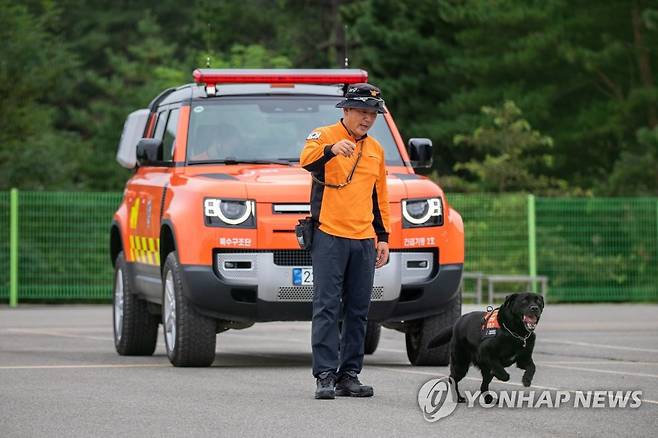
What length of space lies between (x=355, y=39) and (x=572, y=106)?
6144mm

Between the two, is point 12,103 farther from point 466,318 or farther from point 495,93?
point 466,318

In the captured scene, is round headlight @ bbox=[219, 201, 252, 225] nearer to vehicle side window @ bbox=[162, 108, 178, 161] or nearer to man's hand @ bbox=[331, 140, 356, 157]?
vehicle side window @ bbox=[162, 108, 178, 161]

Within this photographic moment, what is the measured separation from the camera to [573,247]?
28953mm

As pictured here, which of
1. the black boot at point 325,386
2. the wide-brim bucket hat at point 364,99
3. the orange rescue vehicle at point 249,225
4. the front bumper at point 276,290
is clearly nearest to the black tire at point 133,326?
the orange rescue vehicle at point 249,225

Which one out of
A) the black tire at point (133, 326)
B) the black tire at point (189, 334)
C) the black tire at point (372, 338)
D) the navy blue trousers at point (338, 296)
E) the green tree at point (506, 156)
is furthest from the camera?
the green tree at point (506, 156)

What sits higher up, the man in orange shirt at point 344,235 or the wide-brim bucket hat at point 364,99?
the wide-brim bucket hat at point 364,99

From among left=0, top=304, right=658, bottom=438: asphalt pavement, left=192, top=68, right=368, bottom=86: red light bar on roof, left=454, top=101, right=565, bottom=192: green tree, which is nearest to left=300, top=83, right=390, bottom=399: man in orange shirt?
left=0, top=304, right=658, bottom=438: asphalt pavement

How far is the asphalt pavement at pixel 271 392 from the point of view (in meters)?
9.19

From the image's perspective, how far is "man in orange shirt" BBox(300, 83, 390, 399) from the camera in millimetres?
10734

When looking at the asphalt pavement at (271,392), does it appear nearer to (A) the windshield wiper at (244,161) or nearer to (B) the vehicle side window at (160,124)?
(A) the windshield wiper at (244,161)

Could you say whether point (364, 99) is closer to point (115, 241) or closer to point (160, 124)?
point (160, 124)

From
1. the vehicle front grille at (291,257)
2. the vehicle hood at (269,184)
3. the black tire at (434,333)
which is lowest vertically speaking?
the black tire at (434,333)

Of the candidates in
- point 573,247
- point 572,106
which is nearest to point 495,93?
point 572,106

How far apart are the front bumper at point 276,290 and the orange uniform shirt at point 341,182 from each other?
2.19 meters
